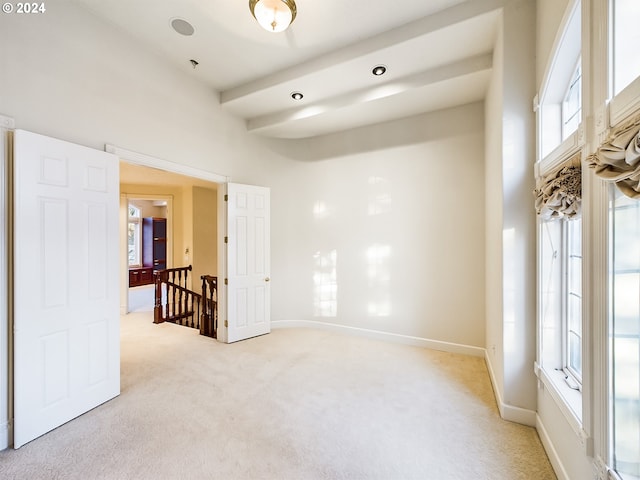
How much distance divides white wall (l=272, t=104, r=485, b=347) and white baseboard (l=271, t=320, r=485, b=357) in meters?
0.07

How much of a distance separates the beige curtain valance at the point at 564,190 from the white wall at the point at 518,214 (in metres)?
0.37

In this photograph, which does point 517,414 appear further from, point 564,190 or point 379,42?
point 379,42

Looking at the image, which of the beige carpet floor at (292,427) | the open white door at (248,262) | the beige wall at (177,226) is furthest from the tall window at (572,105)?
the beige wall at (177,226)

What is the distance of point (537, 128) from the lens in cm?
204

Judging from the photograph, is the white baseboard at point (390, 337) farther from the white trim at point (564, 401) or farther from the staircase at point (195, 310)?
the white trim at point (564, 401)

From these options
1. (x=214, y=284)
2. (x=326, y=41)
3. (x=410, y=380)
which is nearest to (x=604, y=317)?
(x=410, y=380)

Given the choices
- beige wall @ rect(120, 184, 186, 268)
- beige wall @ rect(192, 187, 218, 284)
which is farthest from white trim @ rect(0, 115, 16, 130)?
beige wall @ rect(120, 184, 186, 268)

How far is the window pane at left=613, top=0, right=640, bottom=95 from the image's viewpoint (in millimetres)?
1053

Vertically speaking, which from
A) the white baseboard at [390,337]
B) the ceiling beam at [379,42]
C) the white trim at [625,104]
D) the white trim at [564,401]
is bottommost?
the white baseboard at [390,337]

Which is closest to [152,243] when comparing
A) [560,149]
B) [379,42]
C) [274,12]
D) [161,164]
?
[161,164]

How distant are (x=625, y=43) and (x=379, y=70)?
226 cm

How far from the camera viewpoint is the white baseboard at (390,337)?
3.46m

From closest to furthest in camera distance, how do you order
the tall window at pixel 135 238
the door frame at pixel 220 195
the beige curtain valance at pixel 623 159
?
the beige curtain valance at pixel 623 159, the door frame at pixel 220 195, the tall window at pixel 135 238

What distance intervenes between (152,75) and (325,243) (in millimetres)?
3075
